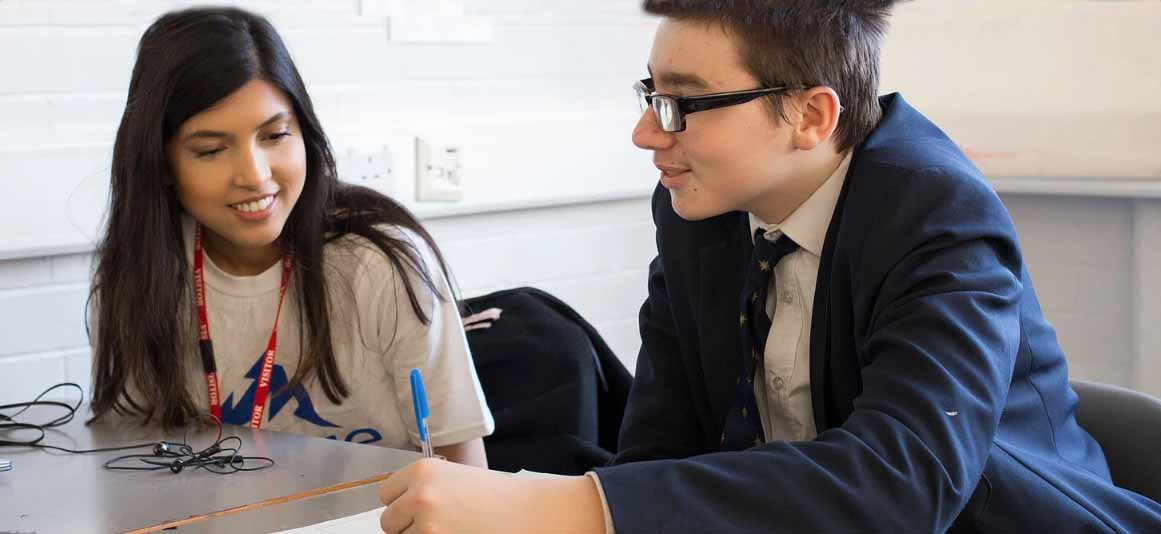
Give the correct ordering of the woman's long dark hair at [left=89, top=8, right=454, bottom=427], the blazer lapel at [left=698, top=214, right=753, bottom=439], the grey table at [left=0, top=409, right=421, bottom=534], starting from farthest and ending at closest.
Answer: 1. the woman's long dark hair at [left=89, top=8, right=454, bottom=427]
2. the blazer lapel at [left=698, top=214, right=753, bottom=439]
3. the grey table at [left=0, top=409, right=421, bottom=534]

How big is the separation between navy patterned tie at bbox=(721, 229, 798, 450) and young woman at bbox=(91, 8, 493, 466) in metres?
0.55

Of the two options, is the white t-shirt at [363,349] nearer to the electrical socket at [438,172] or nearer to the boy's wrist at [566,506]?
the boy's wrist at [566,506]

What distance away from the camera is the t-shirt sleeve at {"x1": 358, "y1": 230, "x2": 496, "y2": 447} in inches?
71.9

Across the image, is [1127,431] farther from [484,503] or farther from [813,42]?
[484,503]

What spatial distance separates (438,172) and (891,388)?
6.07ft

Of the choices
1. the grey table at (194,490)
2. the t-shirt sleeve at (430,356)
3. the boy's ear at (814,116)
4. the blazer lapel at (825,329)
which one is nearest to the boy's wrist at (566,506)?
the grey table at (194,490)

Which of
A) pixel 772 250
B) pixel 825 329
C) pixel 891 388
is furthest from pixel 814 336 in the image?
pixel 891 388

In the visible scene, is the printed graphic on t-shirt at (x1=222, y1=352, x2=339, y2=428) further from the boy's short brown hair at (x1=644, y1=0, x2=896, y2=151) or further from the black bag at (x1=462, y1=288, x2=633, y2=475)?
the boy's short brown hair at (x1=644, y1=0, x2=896, y2=151)

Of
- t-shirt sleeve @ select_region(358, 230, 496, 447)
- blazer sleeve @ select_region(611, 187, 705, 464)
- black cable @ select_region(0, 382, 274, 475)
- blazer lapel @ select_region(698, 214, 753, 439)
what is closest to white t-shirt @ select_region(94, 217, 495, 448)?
t-shirt sleeve @ select_region(358, 230, 496, 447)

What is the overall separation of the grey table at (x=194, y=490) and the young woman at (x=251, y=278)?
0.89 ft

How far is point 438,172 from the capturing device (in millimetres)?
2795

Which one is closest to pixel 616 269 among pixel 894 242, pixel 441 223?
pixel 441 223

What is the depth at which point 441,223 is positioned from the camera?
286 cm

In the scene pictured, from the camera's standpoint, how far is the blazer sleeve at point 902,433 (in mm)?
1013
